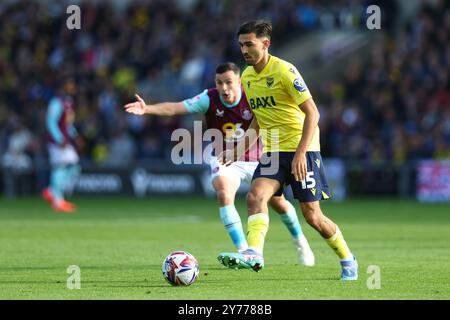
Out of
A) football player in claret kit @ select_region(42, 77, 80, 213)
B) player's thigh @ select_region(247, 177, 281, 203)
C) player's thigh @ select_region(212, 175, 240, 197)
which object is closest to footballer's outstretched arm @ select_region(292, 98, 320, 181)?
player's thigh @ select_region(247, 177, 281, 203)

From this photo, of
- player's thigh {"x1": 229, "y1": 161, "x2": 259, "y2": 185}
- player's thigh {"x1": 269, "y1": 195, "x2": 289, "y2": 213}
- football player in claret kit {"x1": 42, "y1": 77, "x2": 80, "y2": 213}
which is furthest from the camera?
football player in claret kit {"x1": 42, "y1": 77, "x2": 80, "y2": 213}

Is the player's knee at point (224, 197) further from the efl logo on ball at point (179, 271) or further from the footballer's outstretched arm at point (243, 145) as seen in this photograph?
the efl logo on ball at point (179, 271)

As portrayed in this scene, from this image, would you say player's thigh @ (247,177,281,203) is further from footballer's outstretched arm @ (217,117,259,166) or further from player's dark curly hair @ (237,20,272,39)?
player's dark curly hair @ (237,20,272,39)

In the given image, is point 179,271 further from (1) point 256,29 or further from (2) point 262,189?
(1) point 256,29

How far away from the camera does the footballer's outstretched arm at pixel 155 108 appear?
10.7 meters

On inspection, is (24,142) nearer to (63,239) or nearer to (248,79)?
(63,239)

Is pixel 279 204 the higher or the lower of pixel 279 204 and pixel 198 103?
the lower

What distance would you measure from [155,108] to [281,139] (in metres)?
1.77

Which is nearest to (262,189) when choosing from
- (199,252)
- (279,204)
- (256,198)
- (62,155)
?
(256,198)

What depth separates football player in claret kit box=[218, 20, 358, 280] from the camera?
32.1 feet

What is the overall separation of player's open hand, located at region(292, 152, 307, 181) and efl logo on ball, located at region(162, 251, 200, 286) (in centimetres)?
126

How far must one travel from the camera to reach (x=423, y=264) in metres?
11.6

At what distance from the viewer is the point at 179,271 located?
9.54 metres

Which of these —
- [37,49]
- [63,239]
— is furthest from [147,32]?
[63,239]
